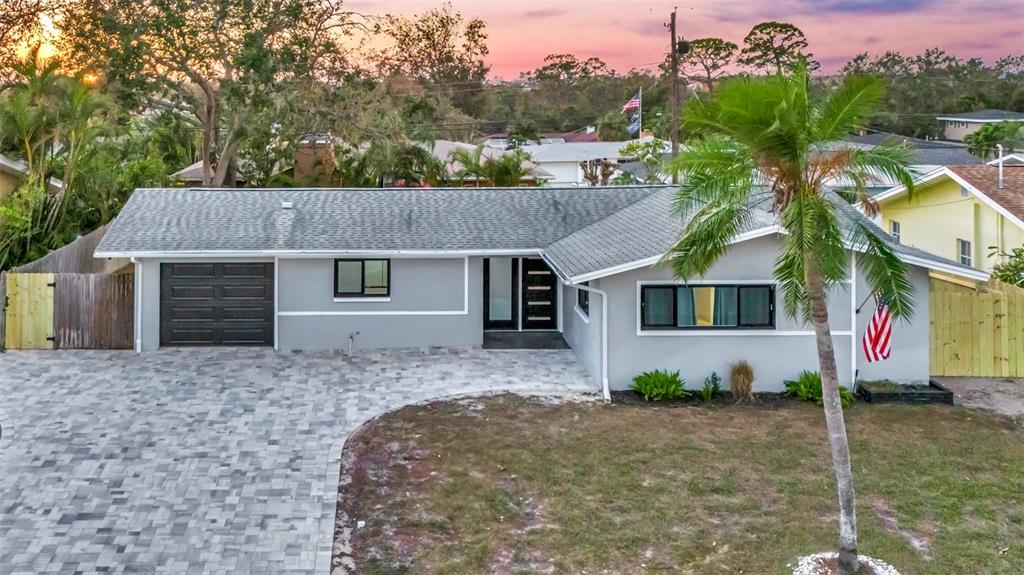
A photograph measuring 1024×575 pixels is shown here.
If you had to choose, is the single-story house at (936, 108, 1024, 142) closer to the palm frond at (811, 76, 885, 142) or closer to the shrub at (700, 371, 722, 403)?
the shrub at (700, 371, 722, 403)

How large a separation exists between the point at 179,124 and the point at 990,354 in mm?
30665

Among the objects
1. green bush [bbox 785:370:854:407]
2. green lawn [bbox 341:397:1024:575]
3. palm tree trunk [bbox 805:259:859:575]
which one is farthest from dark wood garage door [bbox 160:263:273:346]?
palm tree trunk [bbox 805:259:859:575]

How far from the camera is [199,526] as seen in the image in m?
9.27

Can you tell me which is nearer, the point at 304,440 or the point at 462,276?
the point at 304,440

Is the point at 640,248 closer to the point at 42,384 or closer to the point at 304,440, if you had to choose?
the point at 304,440

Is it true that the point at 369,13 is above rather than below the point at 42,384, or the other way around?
above

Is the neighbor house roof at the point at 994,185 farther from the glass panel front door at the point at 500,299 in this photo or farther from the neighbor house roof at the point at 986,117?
the neighbor house roof at the point at 986,117

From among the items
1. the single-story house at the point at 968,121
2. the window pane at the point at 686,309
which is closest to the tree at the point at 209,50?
the window pane at the point at 686,309

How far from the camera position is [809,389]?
46.9ft

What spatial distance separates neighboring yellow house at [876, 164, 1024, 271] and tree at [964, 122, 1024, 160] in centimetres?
1980

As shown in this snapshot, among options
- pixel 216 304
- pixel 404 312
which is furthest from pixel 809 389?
pixel 216 304

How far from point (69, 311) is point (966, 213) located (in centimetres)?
2030

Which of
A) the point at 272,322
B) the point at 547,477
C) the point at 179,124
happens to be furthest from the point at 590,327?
the point at 179,124

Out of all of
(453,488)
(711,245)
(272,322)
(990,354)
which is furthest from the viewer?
(272,322)
